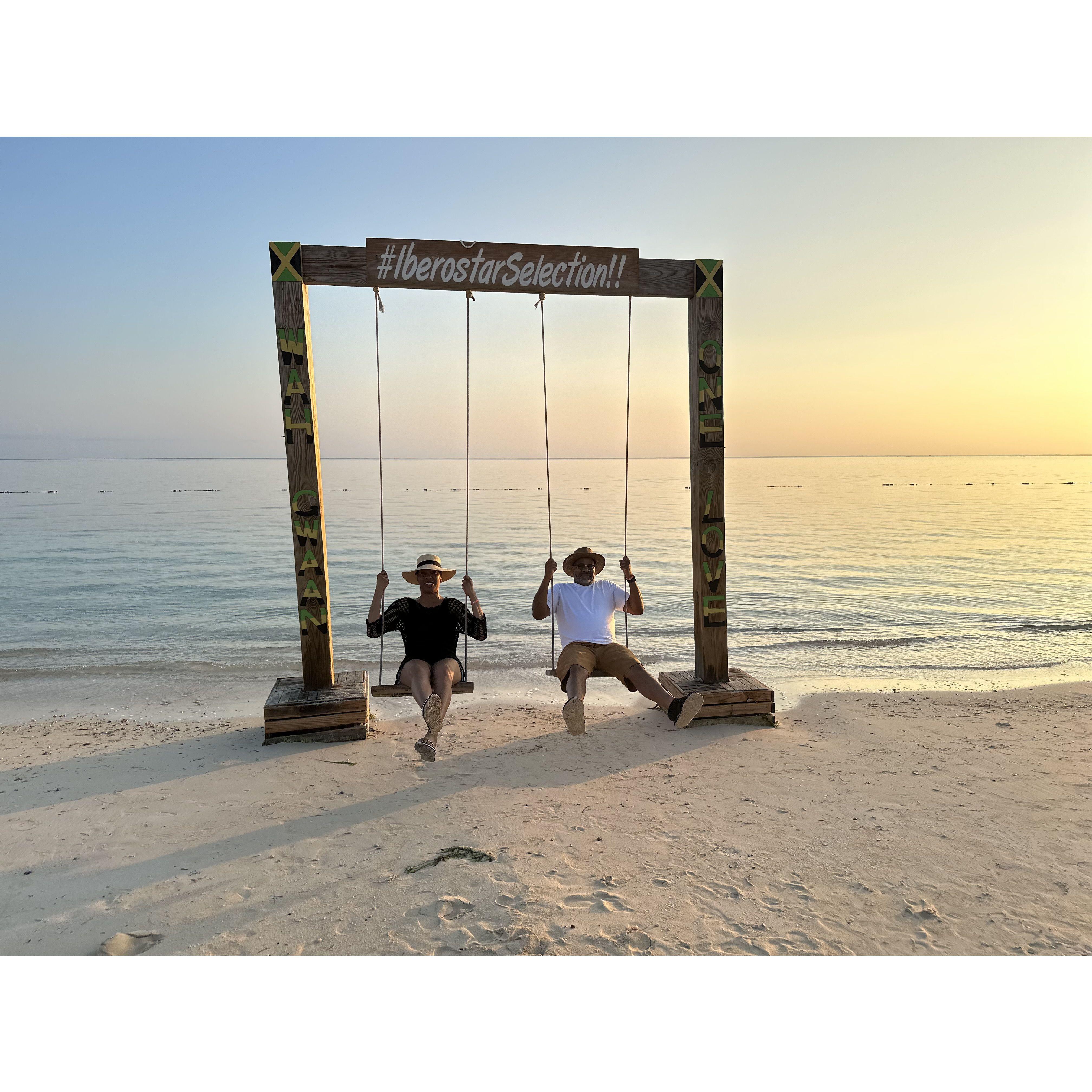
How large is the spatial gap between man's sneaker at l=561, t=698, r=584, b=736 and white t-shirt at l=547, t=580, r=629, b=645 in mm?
836

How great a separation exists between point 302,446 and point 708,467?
343cm

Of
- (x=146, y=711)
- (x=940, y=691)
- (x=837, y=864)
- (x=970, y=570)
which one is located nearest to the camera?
(x=837, y=864)

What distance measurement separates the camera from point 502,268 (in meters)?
5.78

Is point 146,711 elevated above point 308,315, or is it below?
below

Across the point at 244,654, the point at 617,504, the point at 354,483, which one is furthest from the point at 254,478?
the point at 244,654

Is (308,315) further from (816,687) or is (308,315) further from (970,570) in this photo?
(970,570)

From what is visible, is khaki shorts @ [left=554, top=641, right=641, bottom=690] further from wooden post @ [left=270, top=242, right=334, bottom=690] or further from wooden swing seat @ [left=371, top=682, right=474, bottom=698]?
wooden post @ [left=270, top=242, right=334, bottom=690]

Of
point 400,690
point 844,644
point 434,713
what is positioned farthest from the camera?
point 844,644

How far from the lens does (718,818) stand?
455cm

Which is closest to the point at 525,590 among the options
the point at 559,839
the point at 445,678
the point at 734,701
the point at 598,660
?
the point at 734,701

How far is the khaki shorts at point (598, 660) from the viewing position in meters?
5.65

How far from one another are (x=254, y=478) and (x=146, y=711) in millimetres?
68988

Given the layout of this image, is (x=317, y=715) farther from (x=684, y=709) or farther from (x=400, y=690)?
(x=684, y=709)

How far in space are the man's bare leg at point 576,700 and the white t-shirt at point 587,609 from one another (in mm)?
354
